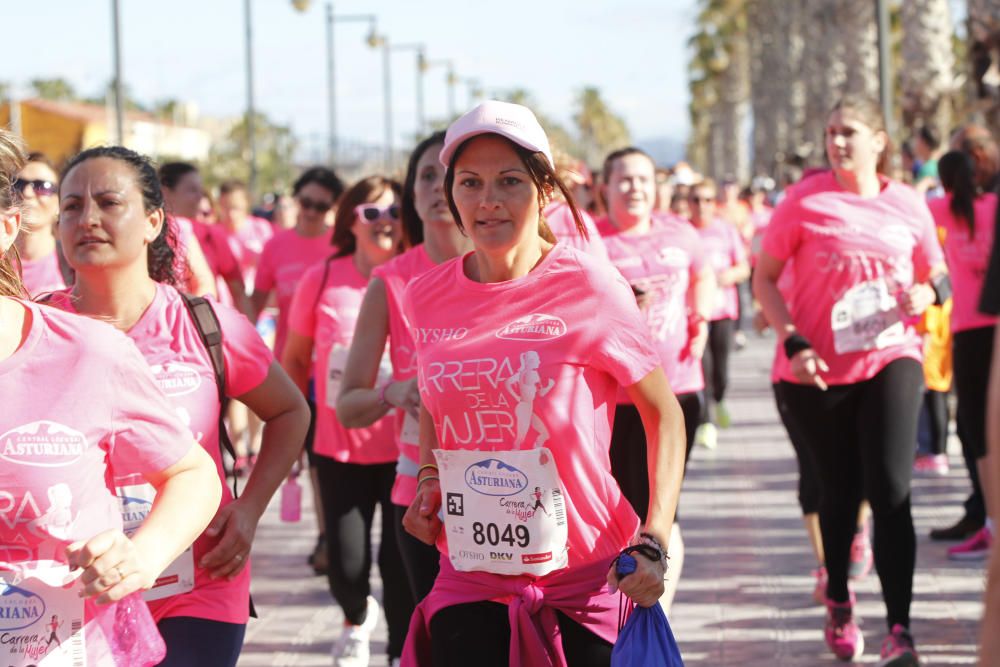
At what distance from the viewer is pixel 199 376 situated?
4.18 meters

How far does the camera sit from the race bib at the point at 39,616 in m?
3.04

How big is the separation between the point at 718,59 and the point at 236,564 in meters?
55.6

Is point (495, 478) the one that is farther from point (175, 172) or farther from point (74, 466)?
point (175, 172)

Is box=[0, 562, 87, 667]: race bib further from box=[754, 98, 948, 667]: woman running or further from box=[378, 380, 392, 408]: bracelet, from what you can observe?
box=[754, 98, 948, 667]: woman running

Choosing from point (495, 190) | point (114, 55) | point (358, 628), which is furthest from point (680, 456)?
point (114, 55)

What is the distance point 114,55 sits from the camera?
65.9 ft

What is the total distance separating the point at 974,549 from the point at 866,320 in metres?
2.82

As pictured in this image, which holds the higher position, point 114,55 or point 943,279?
point 114,55

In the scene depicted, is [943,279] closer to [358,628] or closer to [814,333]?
[814,333]

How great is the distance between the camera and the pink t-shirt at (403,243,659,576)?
149 inches

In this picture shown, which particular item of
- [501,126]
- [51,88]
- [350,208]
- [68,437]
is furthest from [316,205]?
[51,88]

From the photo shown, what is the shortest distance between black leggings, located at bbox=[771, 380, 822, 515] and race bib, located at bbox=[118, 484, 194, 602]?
329 centimetres

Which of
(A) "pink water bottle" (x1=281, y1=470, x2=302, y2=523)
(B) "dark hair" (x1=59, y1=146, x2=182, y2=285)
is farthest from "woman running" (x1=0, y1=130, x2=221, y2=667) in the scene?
(A) "pink water bottle" (x1=281, y1=470, x2=302, y2=523)

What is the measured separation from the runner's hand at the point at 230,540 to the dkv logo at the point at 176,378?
13.1 inches
